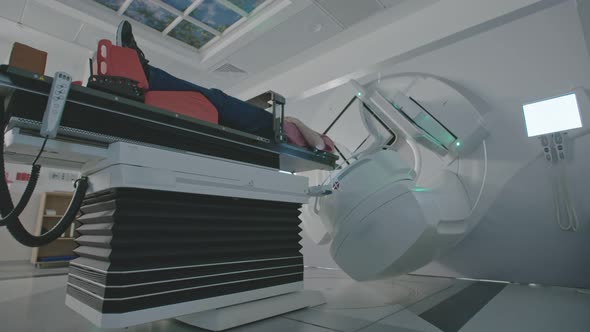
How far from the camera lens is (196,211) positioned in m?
1.18

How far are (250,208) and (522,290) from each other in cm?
198

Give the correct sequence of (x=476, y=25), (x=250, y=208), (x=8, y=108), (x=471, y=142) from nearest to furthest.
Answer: (x=8, y=108) → (x=250, y=208) → (x=471, y=142) → (x=476, y=25)

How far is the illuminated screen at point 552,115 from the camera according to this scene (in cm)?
215

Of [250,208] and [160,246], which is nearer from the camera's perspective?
[160,246]

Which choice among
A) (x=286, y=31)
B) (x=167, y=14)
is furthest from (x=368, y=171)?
(x=167, y=14)

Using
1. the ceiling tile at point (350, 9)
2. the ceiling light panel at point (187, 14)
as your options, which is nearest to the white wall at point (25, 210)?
the ceiling light panel at point (187, 14)

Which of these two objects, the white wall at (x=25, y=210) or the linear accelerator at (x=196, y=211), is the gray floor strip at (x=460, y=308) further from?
the white wall at (x=25, y=210)

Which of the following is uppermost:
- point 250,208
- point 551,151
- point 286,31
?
point 286,31

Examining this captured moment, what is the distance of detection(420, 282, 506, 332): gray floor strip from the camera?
4.30 feet

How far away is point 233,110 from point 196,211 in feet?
1.81

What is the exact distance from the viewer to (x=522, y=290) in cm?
208

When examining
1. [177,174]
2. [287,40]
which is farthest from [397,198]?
[287,40]

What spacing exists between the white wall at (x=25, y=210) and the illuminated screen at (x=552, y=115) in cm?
612

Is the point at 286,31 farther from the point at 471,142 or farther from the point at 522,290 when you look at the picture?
the point at 522,290
